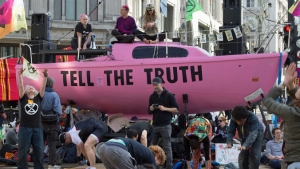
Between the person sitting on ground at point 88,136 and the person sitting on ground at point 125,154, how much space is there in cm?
369

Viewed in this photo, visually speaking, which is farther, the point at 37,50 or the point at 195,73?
the point at 37,50

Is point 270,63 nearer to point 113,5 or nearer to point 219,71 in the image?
point 219,71

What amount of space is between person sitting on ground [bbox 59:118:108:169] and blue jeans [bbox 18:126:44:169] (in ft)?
1.97

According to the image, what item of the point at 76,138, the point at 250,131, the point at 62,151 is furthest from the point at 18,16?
the point at 250,131

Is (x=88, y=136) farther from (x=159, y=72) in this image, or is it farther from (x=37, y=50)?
(x=37, y=50)

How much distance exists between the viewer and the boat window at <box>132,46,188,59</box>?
48.5 feet

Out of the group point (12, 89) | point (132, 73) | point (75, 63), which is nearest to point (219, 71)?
point (132, 73)

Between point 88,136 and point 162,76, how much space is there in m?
3.56

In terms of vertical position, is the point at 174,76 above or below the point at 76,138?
above

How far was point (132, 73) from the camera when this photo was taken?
48.8 feet

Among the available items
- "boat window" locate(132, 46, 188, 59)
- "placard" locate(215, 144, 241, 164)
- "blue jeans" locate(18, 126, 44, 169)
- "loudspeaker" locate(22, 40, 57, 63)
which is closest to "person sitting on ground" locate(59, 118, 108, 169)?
"blue jeans" locate(18, 126, 44, 169)

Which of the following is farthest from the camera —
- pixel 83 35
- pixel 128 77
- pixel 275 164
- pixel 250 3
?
→ pixel 250 3

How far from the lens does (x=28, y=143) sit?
10828 mm

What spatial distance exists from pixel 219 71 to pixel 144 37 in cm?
231
